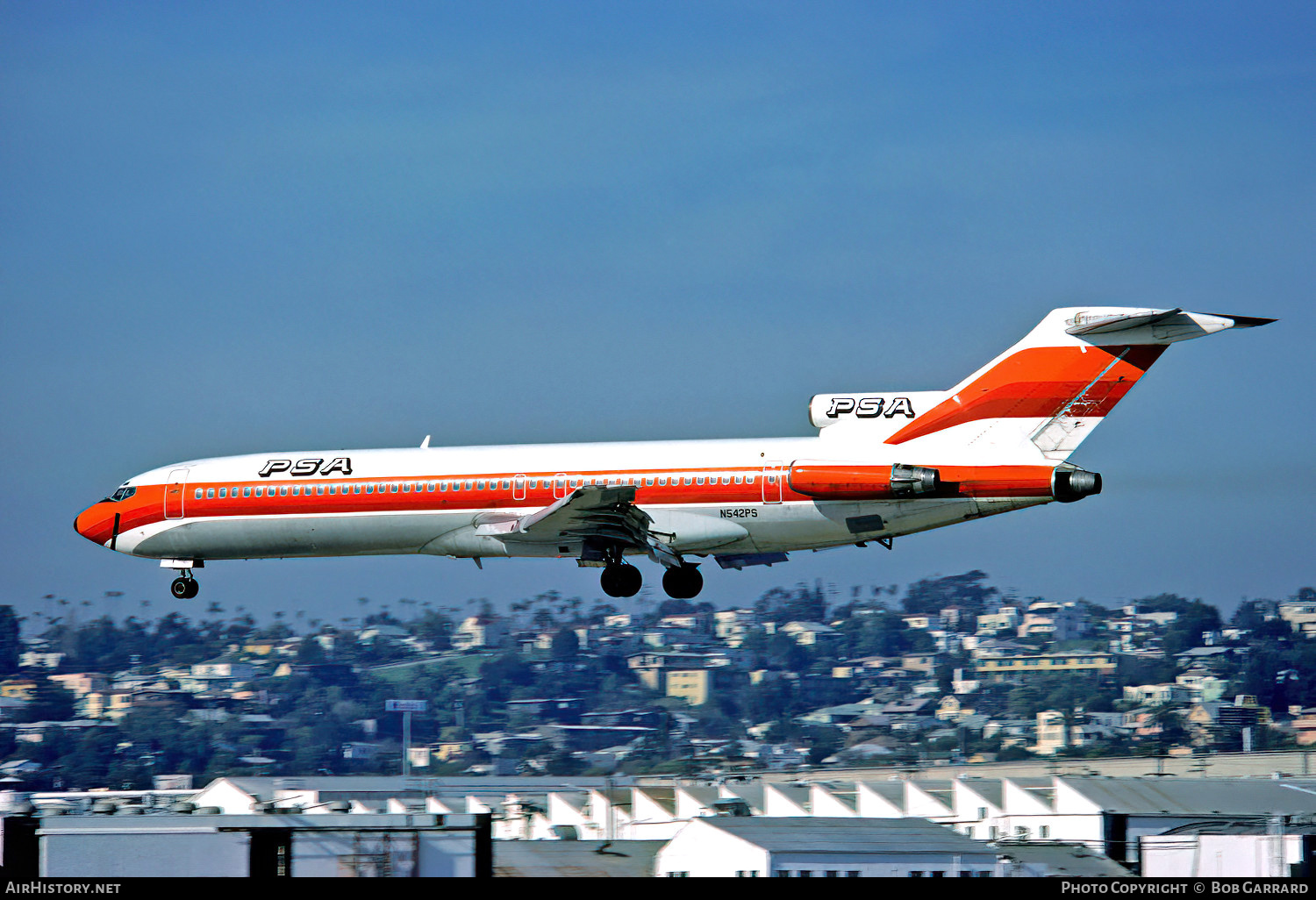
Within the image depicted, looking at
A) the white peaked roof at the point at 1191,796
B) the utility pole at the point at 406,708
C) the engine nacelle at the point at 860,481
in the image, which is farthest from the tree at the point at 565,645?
the engine nacelle at the point at 860,481

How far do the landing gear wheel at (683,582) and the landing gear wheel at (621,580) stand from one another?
1.63m

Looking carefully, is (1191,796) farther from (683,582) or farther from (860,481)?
(683,582)

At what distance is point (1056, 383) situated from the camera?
3947cm

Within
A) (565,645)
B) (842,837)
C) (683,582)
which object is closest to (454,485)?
(683,582)

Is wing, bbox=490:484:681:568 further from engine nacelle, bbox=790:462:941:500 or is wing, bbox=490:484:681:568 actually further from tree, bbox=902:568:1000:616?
tree, bbox=902:568:1000:616

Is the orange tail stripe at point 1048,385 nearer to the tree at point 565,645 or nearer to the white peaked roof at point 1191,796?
the white peaked roof at point 1191,796

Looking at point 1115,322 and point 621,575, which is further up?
point 1115,322

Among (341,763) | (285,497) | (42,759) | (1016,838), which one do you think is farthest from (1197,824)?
(42,759)

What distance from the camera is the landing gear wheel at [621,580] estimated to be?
43156 millimetres

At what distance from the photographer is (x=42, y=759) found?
84250mm

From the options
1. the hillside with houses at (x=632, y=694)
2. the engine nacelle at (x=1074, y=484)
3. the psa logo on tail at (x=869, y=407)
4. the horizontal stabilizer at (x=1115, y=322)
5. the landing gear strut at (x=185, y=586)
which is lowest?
the hillside with houses at (x=632, y=694)

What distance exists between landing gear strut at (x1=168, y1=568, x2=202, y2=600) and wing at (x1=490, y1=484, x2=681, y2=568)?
9731 mm

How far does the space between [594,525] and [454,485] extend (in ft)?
13.4

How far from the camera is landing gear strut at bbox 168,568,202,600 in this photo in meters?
46.8
